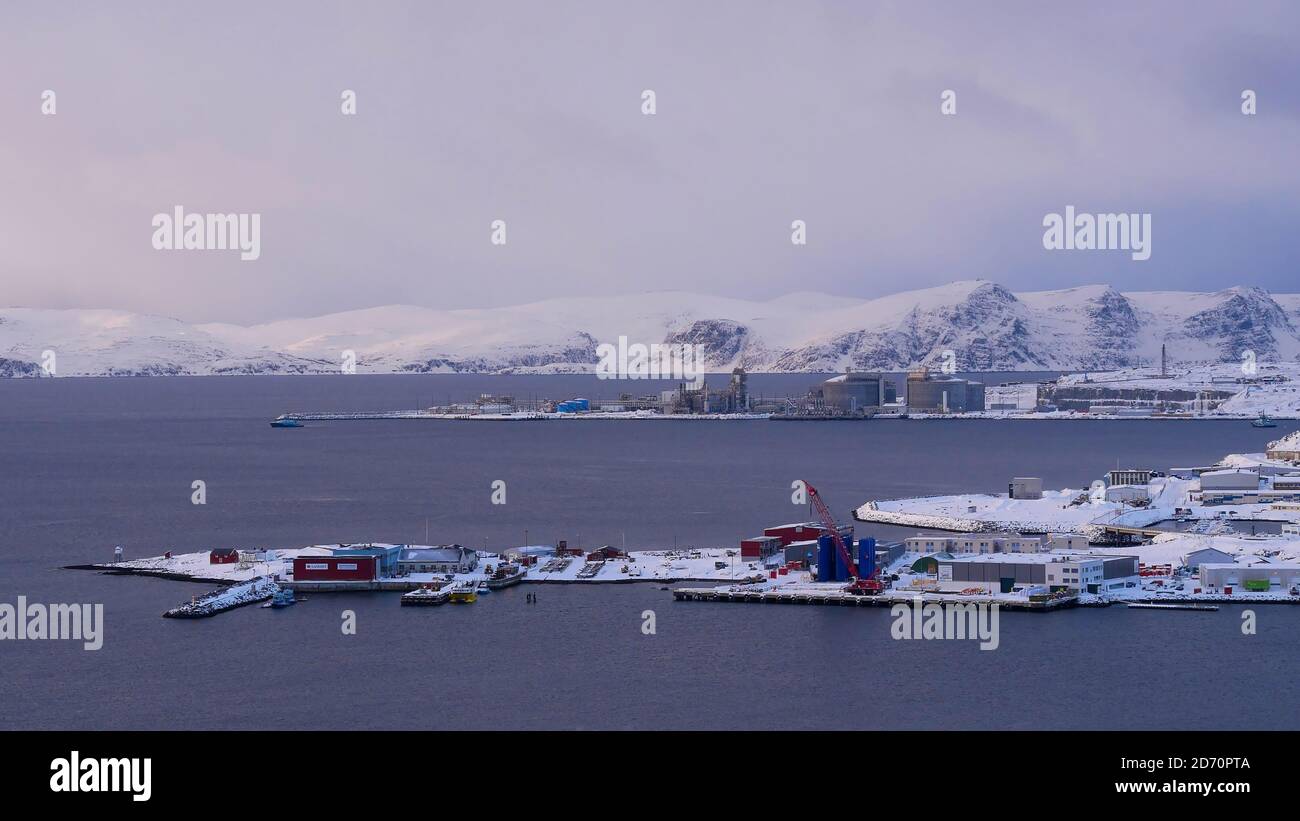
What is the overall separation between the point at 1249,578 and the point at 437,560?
11.6 metres

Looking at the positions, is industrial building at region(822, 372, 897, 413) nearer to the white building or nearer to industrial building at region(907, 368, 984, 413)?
industrial building at region(907, 368, 984, 413)

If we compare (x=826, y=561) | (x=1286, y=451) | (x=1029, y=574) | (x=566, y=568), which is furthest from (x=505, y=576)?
(x=1286, y=451)

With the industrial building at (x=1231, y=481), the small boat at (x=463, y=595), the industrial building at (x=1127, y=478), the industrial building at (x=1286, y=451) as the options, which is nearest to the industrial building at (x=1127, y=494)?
the industrial building at (x=1231, y=481)

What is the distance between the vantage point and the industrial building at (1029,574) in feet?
65.5

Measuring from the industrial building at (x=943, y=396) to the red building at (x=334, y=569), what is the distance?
2300 inches

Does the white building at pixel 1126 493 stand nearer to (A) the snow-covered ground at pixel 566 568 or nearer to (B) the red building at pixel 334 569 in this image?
(A) the snow-covered ground at pixel 566 568

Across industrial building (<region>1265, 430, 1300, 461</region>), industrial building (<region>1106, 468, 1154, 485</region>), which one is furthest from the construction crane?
industrial building (<region>1265, 430, 1300, 461</region>)

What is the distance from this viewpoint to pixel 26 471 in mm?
43219

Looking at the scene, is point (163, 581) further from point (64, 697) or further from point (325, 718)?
point (325, 718)

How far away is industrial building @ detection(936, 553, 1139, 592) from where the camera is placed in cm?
1997

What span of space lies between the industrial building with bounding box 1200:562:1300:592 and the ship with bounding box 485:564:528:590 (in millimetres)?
9572

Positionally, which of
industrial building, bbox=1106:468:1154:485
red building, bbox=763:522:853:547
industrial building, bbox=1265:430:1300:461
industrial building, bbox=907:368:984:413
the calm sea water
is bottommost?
the calm sea water

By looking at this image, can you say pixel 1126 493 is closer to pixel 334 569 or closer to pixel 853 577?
pixel 853 577

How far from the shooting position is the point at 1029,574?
66.3 feet
